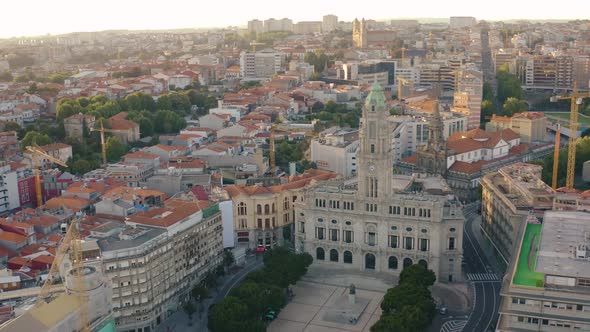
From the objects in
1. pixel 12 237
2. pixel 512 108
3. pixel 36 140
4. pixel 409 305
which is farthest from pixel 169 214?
pixel 512 108

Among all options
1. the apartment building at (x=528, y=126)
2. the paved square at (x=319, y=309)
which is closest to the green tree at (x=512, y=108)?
the apartment building at (x=528, y=126)

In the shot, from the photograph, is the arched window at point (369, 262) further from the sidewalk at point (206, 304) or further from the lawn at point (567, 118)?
the lawn at point (567, 118)

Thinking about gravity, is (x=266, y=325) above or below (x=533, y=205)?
below

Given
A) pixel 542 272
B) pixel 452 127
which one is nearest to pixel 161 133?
pixel 452 127

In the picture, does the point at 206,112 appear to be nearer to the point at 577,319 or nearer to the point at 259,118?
the point at 259,118

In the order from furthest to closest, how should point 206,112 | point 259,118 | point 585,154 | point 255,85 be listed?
1. point 255,85
2. point 206,112
3. point 259,118
4. point 585,154

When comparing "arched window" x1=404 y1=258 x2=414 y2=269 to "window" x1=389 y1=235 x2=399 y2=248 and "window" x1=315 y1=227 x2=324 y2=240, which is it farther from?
"window" x1=315 y1=227 x2=324 y2=240

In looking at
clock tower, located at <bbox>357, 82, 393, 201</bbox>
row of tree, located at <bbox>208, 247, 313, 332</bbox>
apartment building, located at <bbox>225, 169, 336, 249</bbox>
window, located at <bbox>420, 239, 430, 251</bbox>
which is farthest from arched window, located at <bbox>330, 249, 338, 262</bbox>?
window, located at <bbox>420, 239, 430, 251</bbox>

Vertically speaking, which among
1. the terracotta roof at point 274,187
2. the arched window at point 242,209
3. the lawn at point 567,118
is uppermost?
the terracotta roof at point 274,187
